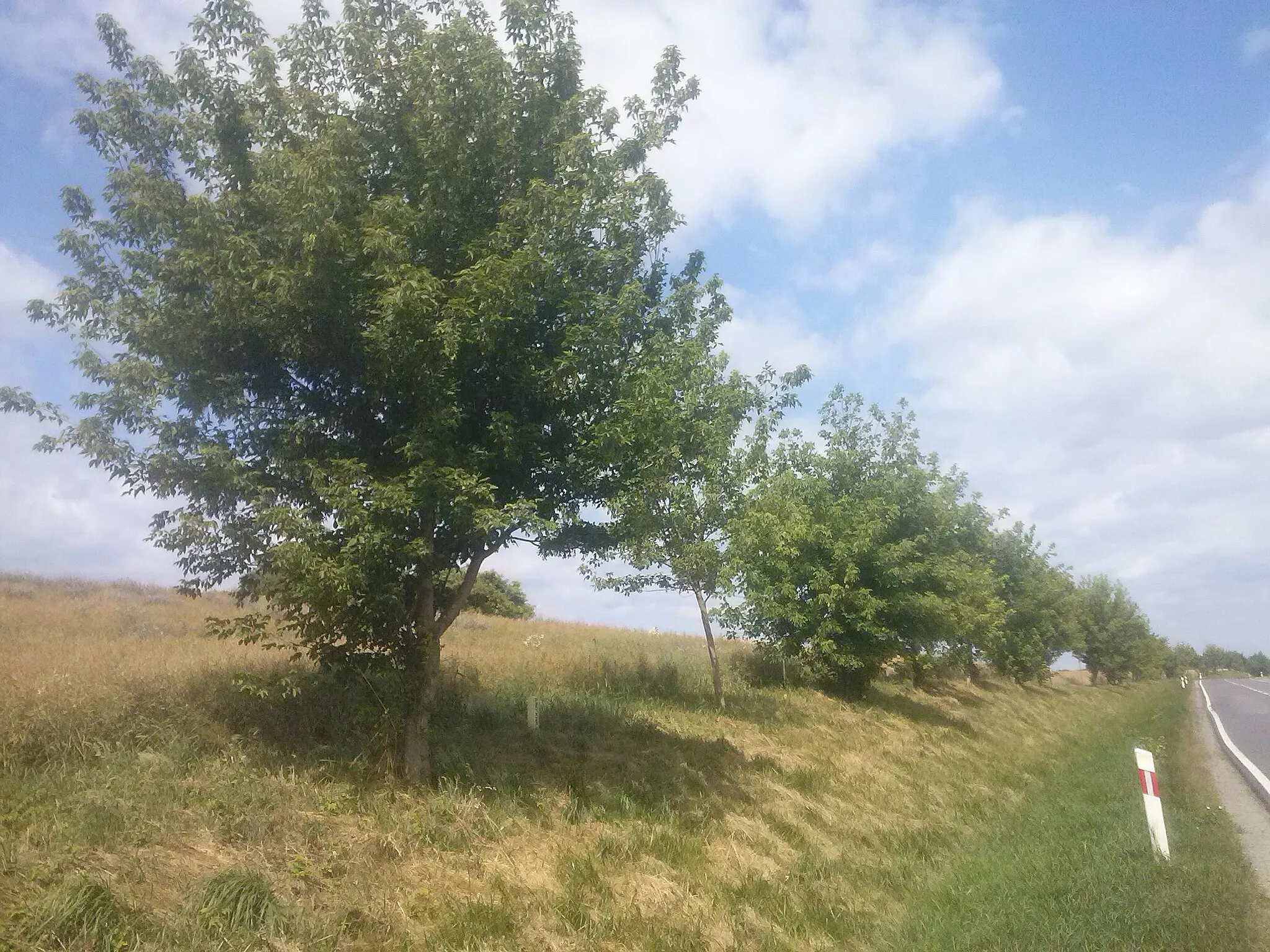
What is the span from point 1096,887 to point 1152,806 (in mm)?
1797

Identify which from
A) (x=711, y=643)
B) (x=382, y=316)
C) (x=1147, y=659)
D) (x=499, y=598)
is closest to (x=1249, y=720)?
(x=711, y=643)

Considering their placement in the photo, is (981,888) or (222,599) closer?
(981,888)

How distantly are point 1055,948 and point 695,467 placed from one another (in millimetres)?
10113

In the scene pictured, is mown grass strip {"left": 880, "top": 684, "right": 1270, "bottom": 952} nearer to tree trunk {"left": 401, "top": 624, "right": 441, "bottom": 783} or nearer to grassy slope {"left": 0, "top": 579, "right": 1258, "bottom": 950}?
grassy slope {"left": 0, "top": 579, "right": 1258, "bottom": 950}

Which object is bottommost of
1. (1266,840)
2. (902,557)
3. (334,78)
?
(1266,840)

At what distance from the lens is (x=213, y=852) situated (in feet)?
19.7

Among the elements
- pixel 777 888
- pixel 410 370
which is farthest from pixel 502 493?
pixel 777 888

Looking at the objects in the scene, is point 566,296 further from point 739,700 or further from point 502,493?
point 739,700

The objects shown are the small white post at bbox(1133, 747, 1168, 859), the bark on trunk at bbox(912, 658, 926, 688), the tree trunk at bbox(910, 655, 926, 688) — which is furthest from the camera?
the bark on trunk at bbox(912, 658, 926, 688)

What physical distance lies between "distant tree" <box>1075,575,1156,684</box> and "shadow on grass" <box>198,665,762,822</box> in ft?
193

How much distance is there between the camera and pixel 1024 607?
39.7m

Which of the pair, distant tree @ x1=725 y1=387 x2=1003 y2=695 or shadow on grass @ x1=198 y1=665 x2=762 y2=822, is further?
distant tree @ x1=725 y1=387 x2=1003 y2=695

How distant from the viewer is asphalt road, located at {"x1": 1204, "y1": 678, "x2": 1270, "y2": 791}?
19.3 meters

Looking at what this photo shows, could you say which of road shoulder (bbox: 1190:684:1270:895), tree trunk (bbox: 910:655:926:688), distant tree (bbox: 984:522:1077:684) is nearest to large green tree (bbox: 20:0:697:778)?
road shoulder (bbox: 1190:684:1270:895)
